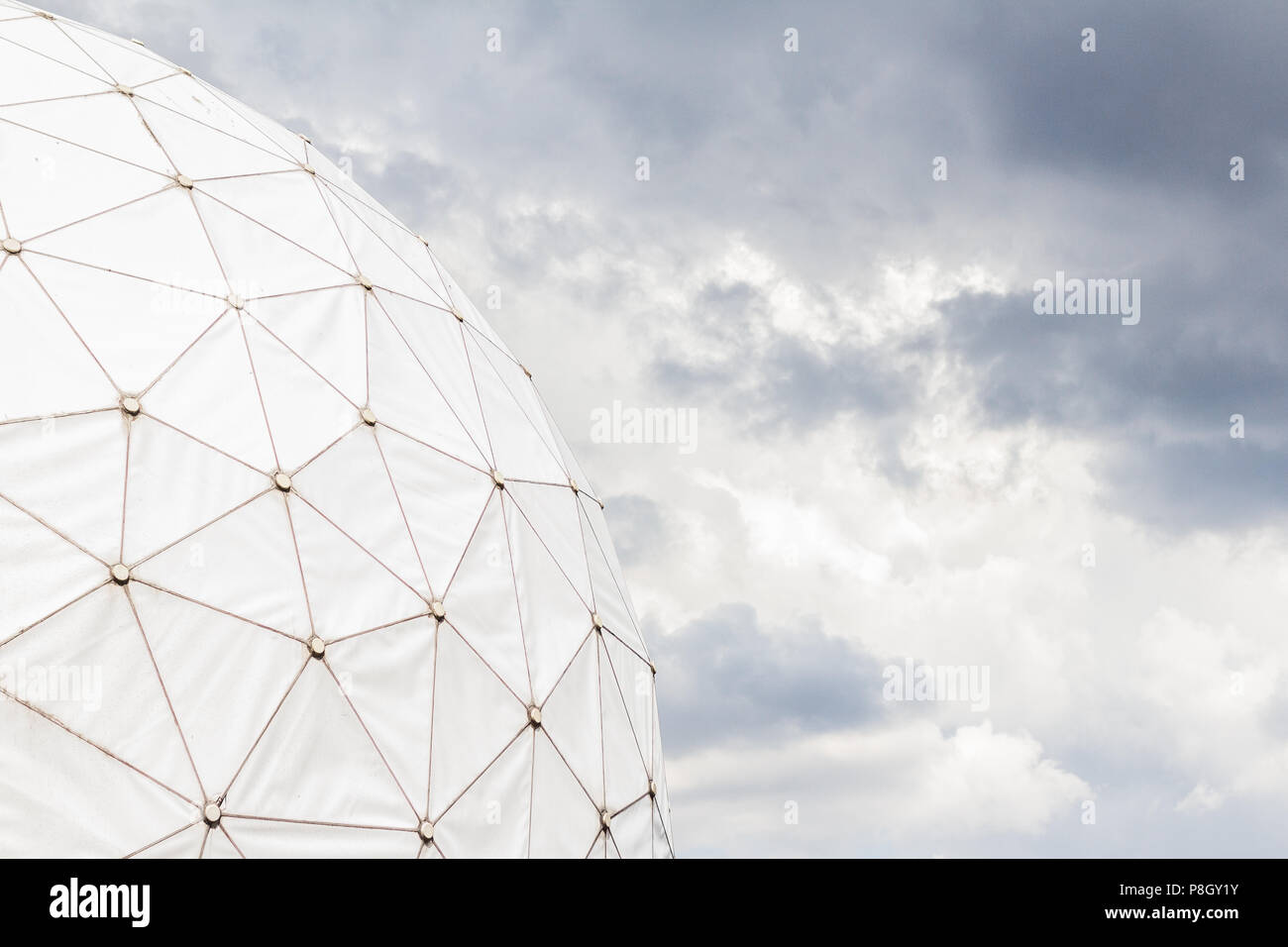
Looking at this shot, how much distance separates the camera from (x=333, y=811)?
10.4m

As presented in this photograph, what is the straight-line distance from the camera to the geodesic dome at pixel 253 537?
955cm

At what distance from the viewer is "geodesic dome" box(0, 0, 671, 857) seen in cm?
955

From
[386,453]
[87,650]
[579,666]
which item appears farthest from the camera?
[579,666]

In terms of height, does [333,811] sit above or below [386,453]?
below

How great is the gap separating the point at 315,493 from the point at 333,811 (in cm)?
293

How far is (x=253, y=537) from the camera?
34.6ft

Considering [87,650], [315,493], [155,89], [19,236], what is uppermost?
[155,89]

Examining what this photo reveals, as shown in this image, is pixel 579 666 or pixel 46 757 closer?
pixel 46 757
